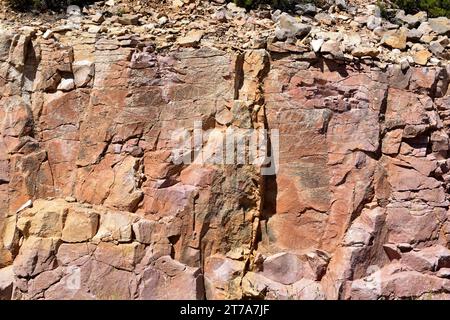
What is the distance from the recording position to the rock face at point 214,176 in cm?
866

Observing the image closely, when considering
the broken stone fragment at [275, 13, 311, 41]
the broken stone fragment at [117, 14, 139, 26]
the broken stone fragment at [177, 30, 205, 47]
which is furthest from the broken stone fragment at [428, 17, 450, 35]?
the broken stone fragment at [117, 14, 139, 26]

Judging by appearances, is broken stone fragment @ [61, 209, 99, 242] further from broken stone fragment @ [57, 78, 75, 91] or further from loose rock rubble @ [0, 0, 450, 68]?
loose rock rubble @ [0, 0, 450, 68]

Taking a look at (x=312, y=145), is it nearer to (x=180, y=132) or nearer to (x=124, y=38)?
(x=180, y=132)

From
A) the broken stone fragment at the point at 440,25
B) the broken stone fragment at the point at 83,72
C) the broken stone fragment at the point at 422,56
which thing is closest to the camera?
the broken stone fragment at the point at 83,72

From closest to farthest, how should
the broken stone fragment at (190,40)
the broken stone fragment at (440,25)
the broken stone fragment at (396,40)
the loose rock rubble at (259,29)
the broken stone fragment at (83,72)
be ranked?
the broken stone fragment at (83,72)
the broken stone fragment at (190,40)
the loose rock rubble at (259,29)
the broken stone fragment at (396,40)
the broken stone fragment at (440,25)

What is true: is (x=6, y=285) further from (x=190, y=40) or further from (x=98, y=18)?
(x=190, y=40)

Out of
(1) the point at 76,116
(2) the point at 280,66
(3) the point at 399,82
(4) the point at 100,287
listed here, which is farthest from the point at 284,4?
(4) the point at 100,287

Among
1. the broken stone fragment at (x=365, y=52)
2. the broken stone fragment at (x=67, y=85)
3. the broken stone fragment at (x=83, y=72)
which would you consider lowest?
the broken stone fragment at (x=67, y=85)

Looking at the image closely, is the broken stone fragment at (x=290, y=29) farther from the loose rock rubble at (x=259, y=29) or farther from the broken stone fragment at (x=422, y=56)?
the broken stone fragment at (x=422, y=56)

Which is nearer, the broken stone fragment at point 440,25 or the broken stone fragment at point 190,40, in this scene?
the broken stone fragment at point 190,40

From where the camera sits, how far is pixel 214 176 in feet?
29.0

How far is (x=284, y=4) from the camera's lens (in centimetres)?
1105

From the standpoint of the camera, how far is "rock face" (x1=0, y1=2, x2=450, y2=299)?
28.4 ft

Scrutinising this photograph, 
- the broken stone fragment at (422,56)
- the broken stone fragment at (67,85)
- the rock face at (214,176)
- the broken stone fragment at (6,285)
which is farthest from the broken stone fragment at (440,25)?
the broken stone fragment at (6,285)
